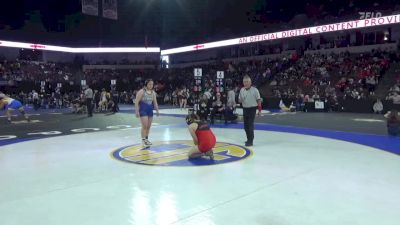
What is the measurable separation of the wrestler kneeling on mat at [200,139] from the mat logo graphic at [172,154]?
128 millimetres

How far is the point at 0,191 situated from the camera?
4.56m

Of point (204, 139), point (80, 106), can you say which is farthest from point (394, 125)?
point (80, 106)

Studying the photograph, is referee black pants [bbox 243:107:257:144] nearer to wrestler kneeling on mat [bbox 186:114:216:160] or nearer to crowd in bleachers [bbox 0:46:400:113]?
wrestler kneeling on mat [bbox 186:114:216:160]

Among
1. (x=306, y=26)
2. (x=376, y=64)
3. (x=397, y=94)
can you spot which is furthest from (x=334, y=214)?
(x=306, y=26)

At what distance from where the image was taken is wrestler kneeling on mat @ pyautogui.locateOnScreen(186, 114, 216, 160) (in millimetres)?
6430

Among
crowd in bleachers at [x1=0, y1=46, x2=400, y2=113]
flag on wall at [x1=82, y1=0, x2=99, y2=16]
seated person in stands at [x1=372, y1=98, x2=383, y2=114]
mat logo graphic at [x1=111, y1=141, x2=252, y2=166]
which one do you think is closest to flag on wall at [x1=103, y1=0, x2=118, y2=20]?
flag on wall at [x1=82, y1=0, x2=99, y2=16]

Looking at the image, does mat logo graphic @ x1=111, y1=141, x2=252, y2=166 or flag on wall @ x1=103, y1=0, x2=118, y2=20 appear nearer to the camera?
mat logo graphic @ x1=111, y1=141, x2=252, y2=166

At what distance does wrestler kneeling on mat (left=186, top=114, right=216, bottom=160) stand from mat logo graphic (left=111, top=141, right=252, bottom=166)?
0.42 ft

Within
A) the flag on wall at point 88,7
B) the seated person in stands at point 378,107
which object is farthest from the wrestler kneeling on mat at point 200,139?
the flag on wall at point 88,7

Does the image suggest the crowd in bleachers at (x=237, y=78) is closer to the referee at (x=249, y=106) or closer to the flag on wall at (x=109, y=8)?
the flag on wall at (x=109, y=8)

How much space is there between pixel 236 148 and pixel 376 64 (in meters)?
20.5

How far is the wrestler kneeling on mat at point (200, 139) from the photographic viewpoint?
21.1 feet

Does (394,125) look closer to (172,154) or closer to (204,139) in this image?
(204,139)

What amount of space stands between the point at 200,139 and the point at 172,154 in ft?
3.17
